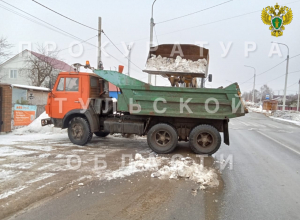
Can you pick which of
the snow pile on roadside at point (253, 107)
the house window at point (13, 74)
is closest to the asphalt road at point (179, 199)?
the house window at point (13, 74)

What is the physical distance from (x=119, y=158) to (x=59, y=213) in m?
3.02

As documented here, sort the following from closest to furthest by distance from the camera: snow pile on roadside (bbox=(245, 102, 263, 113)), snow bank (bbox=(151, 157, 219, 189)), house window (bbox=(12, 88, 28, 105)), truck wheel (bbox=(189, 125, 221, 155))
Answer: snow bank (bbox=(151, 157, 219, 189)), truck wheel (bbox=(189, 125, 221, 155)), house window (bbox=(12, 88, 28, 105)), snow pile on roadside (bbox=(245, 102, 263, 113))

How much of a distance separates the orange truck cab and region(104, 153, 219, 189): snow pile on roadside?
7.88ft

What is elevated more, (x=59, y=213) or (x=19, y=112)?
(x=19, y=112)

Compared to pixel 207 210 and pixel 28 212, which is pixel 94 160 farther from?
pixel 207 210

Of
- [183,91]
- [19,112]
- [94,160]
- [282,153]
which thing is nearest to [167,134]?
[183,91]

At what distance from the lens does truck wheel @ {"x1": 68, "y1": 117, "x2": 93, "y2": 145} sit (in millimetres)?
7473

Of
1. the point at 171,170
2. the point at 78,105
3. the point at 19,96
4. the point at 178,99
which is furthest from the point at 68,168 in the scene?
the point at 19,96

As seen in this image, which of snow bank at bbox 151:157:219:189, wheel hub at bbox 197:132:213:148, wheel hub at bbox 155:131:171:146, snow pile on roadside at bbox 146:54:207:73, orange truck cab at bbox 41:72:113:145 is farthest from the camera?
orange truck cab at bbox 41:72:113:145

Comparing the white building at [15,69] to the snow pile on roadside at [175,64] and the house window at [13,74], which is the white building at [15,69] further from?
the snow pile on roadside at [175,64]

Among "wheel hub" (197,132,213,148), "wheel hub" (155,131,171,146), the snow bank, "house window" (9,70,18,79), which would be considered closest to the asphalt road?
the snow bank

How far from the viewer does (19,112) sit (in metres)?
10.5

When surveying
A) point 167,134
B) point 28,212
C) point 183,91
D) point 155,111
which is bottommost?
point 28,212

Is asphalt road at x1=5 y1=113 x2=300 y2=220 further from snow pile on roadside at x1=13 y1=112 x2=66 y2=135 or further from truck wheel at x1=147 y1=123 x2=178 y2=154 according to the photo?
snow pile on roadside at x1=13 y1=112 x2=66 y2=135
